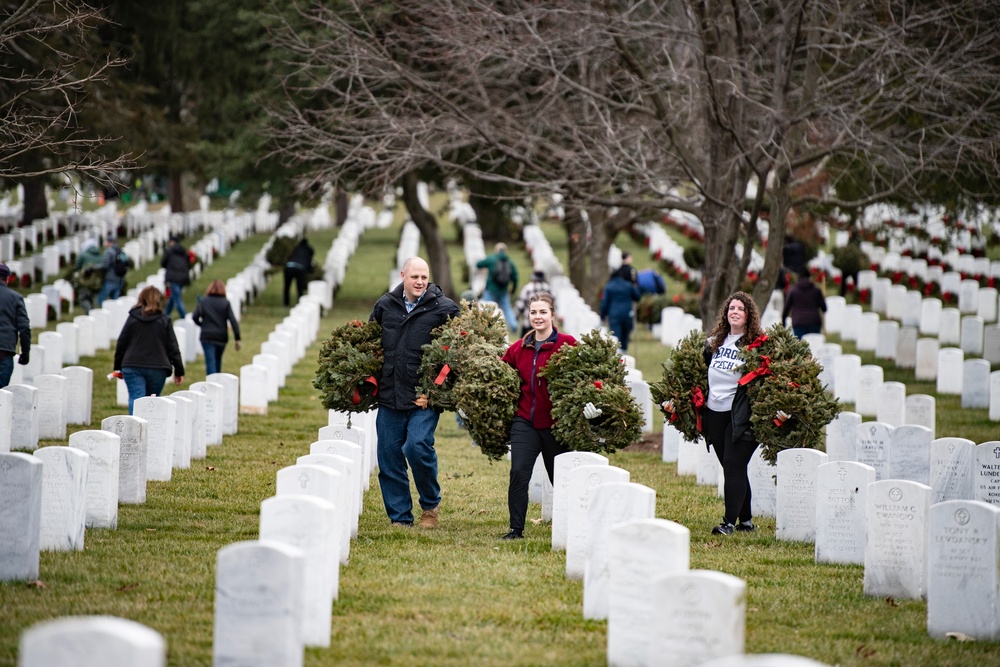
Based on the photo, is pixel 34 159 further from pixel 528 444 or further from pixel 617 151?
pixel 528 444

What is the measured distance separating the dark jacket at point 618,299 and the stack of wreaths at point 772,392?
37.5 feet

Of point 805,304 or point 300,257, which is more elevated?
point 300,257

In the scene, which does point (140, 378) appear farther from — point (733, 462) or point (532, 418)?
point (733, 462)

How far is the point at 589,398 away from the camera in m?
9.53

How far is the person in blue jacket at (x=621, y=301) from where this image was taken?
22.0 m

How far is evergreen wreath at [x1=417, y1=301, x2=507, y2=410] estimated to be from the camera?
9852 millimetres

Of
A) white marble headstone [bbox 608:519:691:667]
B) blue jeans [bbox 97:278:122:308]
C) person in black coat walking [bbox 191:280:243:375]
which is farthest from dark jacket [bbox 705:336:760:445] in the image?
blue jeans [bbox 97:278:122:308]

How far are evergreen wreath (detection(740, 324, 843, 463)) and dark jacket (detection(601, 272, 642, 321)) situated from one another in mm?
11715

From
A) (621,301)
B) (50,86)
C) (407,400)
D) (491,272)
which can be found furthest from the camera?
(491,272)

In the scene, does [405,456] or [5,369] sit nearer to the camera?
[405,456]

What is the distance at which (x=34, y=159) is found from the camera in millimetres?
31422

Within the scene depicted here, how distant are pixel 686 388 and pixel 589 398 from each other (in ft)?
4.45

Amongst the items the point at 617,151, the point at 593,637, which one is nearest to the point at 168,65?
the point at 617,151

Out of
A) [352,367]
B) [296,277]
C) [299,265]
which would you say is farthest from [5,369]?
[296,277]
